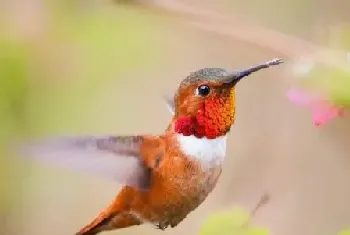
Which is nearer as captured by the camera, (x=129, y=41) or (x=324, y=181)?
(x=129, y=41)

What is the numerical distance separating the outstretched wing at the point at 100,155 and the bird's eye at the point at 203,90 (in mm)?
78

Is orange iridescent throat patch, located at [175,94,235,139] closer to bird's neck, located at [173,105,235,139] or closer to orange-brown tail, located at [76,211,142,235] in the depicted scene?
bird's neck, located at [173,105,235,139]

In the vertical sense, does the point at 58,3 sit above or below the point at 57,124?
above

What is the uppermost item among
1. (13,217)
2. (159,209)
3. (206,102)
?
(206,102)

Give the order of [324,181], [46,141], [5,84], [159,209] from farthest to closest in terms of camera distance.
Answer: [324,181] → [5,84] → [159,209] → [46,141]

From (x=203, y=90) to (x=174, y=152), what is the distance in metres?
0.07

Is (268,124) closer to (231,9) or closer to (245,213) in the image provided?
(231,9)

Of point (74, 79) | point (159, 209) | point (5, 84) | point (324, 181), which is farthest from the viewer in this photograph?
point (324, 181)

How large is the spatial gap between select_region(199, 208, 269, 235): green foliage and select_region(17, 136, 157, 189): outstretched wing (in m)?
0.08


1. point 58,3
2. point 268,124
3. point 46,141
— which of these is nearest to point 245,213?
point 46,141

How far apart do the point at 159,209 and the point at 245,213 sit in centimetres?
9

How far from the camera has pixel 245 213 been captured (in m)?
0.68

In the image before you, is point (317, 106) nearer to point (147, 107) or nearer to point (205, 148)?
point (205, 148)

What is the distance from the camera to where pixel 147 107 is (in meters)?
1.64
